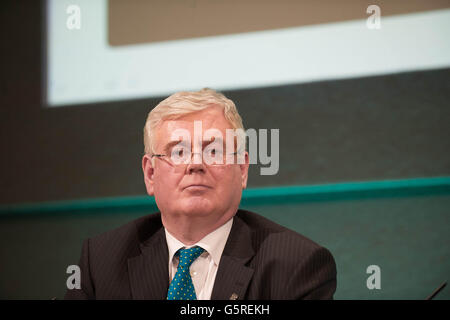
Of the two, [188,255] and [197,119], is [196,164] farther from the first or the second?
[188,255]

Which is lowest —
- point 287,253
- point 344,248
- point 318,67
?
point 344,248

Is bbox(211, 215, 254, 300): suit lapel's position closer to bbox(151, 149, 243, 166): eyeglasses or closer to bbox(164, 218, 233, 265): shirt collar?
bbox(164, 218, 233, 265): shirt collar

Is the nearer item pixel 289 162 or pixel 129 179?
pixel 289 162

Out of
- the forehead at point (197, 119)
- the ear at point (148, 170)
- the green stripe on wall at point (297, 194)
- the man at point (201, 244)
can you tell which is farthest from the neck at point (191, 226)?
the green stripe on wall at point (297, 194)

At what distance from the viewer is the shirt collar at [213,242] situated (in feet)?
6.57

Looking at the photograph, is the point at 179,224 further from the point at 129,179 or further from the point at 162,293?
the point at 129,179

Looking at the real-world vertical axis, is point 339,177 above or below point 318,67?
below

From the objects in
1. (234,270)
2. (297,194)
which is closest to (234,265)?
(234,270)

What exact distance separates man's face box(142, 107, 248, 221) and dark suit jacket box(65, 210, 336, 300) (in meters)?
0.13
